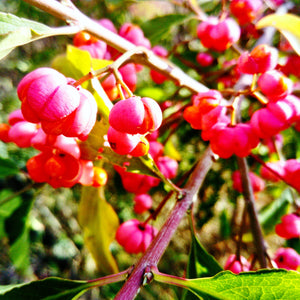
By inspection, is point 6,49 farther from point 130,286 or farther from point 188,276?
point 188,276

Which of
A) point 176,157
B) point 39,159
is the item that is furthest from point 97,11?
point 39,159

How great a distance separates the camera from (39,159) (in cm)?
62

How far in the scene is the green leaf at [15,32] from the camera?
0.43 meters

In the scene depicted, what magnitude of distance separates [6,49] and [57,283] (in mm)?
365

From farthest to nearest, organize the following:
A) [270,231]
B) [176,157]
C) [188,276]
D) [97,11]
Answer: [97,11], [270,231], [176,157], [188,276]

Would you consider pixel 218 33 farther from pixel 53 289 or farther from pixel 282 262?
pixel 53 289

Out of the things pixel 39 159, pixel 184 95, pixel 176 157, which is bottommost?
pixel 176 157

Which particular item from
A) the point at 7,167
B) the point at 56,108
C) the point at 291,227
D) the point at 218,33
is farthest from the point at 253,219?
the point at 7,167

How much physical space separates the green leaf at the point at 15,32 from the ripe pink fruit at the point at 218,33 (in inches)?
18.2

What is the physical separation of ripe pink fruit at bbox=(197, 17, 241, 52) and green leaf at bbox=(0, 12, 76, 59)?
46 centimetres

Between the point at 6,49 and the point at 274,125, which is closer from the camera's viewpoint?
the point at 6,49

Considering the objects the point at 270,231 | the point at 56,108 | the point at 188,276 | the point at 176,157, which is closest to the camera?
the point at 56,108

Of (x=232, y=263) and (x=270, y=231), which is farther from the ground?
(x=232, y=263)

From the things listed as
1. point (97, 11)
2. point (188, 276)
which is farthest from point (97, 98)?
point (97, 11)
